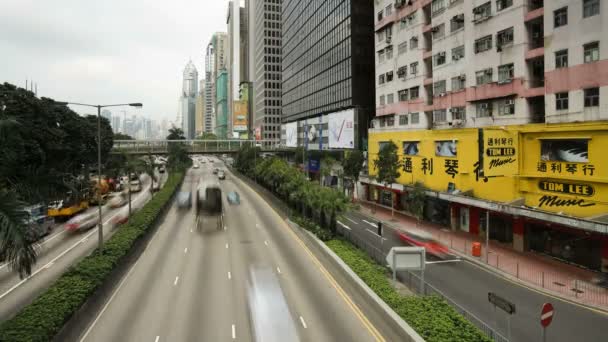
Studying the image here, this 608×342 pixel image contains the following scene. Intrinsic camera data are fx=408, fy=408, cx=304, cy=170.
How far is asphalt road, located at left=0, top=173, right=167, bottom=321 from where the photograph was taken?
24.6 metres

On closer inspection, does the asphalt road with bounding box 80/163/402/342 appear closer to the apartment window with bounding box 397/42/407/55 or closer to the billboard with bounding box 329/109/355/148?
the apartment window with bounding box 397/42/407/55

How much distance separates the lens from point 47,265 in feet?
105

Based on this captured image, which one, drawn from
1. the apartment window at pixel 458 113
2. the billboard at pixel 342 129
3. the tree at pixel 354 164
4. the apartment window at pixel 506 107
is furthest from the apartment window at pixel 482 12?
the billboard at pixel 342 129

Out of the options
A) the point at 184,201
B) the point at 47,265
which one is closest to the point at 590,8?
the point at 47,265

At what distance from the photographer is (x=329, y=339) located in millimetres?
18234

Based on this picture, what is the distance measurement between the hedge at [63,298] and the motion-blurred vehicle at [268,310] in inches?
331

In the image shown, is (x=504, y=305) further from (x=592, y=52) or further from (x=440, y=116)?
(x=440, y=116)

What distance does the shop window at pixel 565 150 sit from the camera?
28.5 metres

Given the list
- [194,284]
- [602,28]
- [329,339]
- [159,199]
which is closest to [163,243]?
[194,284]

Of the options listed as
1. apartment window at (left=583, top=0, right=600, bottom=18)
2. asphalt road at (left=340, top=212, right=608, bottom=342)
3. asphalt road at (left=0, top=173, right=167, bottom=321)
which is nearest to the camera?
asphalt road at (left=340, top=212, right=608, bottom=342)

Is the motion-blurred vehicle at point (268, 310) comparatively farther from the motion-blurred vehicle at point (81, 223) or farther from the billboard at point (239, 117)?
the billboard at point (239, 117)

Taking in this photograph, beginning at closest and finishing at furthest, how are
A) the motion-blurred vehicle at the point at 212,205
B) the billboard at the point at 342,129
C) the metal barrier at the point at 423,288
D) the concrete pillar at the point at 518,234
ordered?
the metal barrier at the point at 423,288
the concrete pillar at the point at 518,234
the motion-blurred vehicle at the point at 212,205
the billboard at the point at 342,129

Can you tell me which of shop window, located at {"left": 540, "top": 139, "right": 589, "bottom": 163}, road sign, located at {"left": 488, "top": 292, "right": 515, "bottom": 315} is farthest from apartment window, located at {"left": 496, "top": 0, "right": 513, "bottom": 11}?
road sign, located at {"left": 488, "top": 292, "right": 515, "bottom": 315}

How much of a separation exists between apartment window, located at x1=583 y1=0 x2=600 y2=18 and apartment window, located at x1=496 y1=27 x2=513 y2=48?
7.51 m
